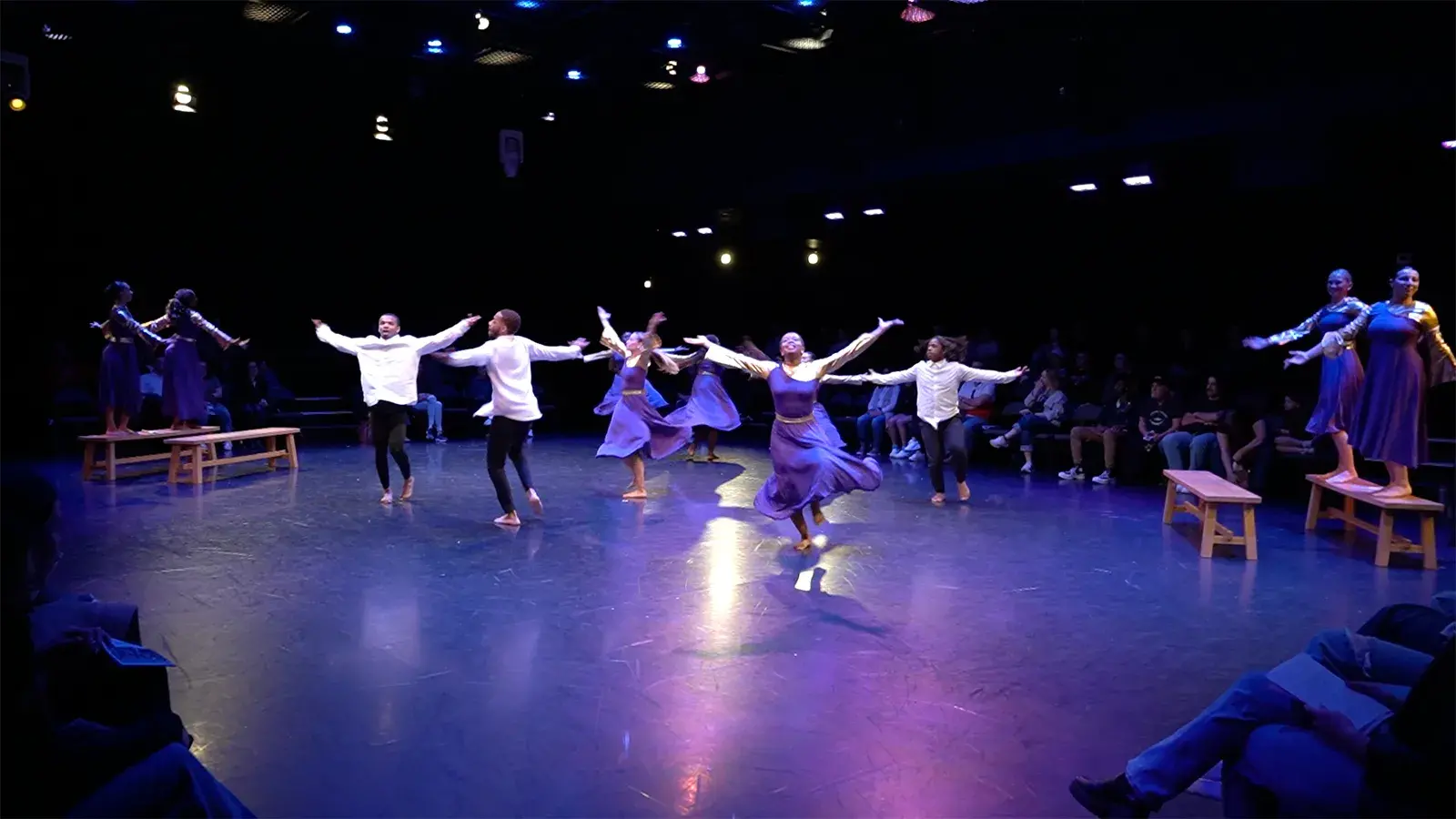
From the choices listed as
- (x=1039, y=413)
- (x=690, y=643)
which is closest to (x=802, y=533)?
(x=690, y=643)

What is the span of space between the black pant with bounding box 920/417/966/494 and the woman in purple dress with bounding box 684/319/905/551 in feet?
7.54

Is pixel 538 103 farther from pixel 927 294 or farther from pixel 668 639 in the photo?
pixel 668 639

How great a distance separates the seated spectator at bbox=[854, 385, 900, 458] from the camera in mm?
12812

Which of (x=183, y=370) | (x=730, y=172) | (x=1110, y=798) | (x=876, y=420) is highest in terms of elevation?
(x=730, y=172)

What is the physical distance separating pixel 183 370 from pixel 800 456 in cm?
780

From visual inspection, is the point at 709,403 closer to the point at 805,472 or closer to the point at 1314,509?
the point at 805,472

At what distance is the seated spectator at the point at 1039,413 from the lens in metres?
11.0

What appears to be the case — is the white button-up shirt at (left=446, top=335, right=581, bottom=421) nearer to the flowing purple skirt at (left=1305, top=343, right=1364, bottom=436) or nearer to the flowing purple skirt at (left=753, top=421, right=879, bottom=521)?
the flowing purple skirt at (left=753, top=421, right=879, bottom=521)

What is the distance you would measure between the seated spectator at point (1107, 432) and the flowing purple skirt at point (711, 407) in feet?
13.1

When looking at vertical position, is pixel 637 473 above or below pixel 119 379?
below

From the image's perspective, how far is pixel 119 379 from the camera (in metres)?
9.68

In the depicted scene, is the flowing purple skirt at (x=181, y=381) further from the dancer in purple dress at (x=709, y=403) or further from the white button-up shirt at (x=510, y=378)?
the dancer in purple dress at (x=709, y=403)

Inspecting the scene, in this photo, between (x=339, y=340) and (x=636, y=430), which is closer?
(x=339, y=340)

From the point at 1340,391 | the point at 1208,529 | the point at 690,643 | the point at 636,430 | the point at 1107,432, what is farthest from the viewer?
the point at 1107,432
